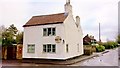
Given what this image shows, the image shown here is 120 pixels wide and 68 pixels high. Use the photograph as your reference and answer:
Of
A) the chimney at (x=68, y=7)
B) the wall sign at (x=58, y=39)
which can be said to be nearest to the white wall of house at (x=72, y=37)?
the chimney at (x=68, y=7)

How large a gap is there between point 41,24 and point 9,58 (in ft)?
20.1

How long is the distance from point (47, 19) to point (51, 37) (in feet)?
9.20

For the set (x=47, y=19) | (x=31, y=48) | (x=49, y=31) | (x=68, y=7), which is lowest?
(x=31, y=48)

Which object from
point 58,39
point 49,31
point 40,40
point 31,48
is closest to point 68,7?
point 49,31

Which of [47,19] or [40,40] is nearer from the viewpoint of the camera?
[40,40]

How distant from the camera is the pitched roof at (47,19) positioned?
2173 cm

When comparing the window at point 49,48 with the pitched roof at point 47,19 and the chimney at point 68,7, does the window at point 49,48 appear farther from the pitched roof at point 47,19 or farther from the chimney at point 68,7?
the chimney at point 68,7

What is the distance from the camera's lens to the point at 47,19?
23.3 metres

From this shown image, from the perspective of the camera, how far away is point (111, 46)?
51469 mm

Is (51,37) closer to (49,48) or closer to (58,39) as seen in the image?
(58,39)

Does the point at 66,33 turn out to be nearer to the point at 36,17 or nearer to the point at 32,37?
the point at 32,37

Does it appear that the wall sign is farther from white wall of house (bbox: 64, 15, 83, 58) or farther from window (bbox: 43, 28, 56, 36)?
white wall of house (bbox: 64, 15, 83, 58)

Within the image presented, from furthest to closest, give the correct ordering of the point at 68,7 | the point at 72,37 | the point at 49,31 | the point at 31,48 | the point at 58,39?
1. the point at 72,37
2. the point at 68,7
3. the point at 31,48
4. the point at 49,31
5. the point at 58,39

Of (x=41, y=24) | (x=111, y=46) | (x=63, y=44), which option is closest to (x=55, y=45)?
(x=63, y=44)
